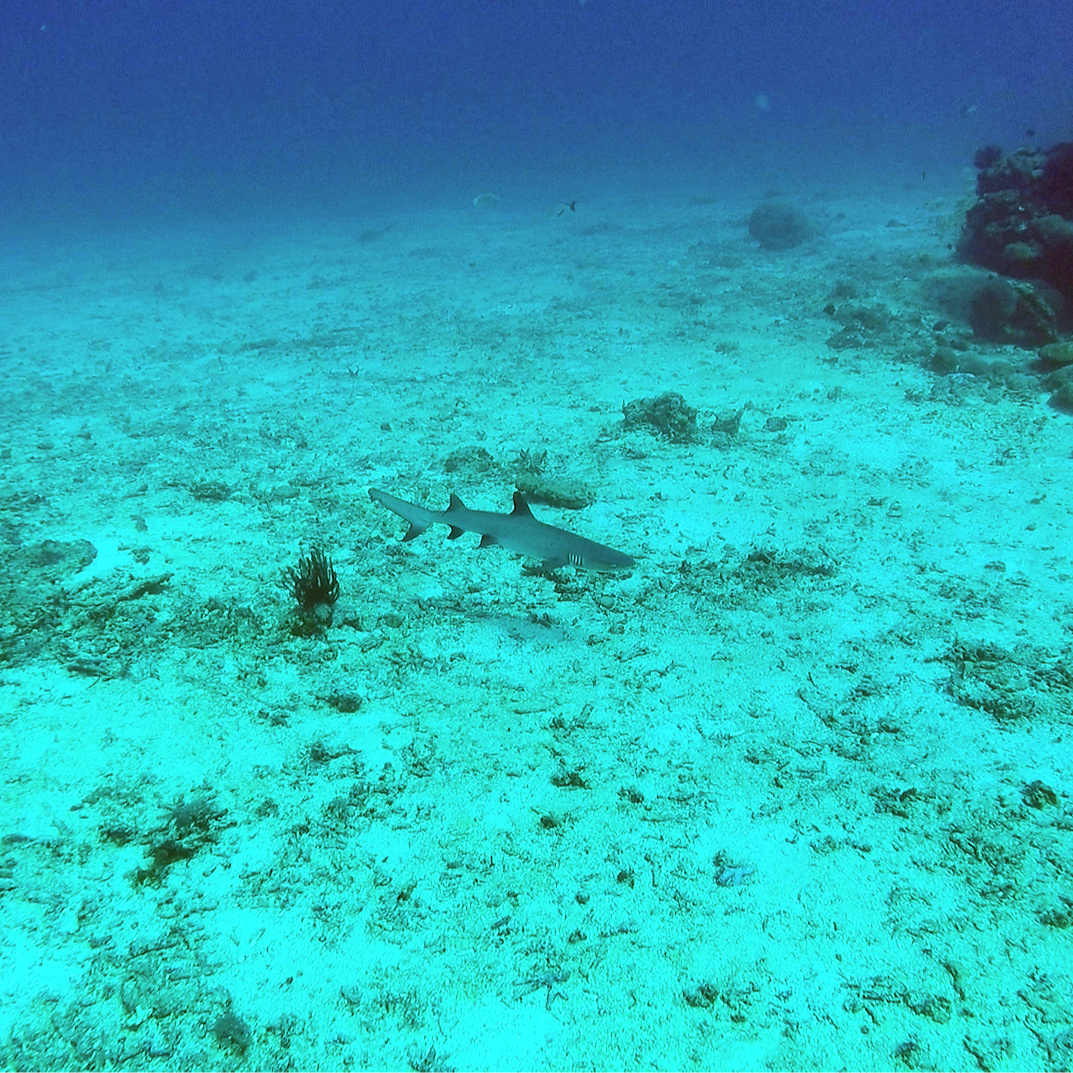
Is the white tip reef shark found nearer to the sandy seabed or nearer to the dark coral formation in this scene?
the sandy seabed

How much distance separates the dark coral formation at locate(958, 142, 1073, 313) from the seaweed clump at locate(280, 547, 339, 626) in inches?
570

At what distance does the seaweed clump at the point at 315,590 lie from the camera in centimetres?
535

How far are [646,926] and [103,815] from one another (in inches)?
116

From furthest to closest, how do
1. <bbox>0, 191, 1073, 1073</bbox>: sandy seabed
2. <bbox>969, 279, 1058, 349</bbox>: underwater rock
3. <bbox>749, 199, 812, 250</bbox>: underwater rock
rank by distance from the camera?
<bbox>749, 199, 812, 250</bbox>: underwater rock
<bbox>969, 279, 1058, 349</bbox>: underwater rock
<bbox>0, 191, 1073, 1073</bbox>: sandy seabed

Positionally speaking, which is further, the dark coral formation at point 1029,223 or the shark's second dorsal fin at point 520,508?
the dark coral formation at point 1029,223

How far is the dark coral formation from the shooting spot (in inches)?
513

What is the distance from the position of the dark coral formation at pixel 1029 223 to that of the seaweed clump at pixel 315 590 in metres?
14.5

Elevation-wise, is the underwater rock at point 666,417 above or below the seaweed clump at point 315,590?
above

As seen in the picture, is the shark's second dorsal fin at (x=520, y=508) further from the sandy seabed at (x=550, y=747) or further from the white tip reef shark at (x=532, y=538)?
the sandy seabed at (x=550, y=747)

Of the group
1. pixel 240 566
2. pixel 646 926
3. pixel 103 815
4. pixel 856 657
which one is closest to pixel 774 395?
pixel 856 657

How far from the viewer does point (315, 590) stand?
17.8 feet

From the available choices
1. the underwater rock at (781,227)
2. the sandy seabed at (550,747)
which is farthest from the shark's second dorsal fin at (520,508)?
the underwater rock at (781,227)

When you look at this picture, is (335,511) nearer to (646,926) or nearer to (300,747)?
(300,747)

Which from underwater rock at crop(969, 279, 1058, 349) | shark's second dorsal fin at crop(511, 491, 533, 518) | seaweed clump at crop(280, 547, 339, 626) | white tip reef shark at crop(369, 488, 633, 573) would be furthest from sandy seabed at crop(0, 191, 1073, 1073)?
underwater rock at crop(969, 279, 1058, 349)
